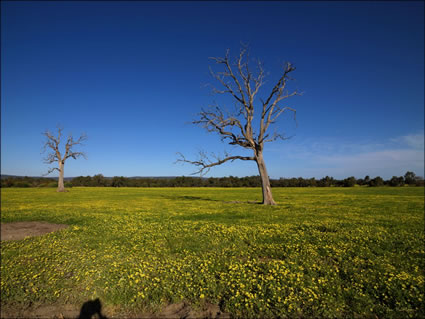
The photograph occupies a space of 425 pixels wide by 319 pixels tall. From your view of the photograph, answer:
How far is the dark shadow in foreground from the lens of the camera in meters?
5.34

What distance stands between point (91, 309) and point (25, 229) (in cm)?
1262

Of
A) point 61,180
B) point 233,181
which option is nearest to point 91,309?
point 61,180

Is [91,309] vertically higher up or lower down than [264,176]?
lower down

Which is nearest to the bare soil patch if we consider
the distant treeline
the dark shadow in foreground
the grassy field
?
the grassy field

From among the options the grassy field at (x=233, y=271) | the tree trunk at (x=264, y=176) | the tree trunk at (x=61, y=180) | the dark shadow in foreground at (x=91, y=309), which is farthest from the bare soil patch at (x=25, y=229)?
the tree trunk at (x=61, y=180)

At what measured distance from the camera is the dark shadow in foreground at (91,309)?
5.34 meters

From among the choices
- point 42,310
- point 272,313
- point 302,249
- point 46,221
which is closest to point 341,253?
point 302,249

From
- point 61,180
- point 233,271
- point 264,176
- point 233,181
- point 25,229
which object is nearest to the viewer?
point 233,271

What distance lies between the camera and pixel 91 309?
18.4ft

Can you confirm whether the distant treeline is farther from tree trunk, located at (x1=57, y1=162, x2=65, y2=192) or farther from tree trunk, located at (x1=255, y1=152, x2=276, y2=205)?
tree trunk, located at (x1=255, y1=152, x2=276, y2=205)

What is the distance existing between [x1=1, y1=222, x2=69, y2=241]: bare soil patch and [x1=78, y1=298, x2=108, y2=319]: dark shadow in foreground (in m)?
9.88

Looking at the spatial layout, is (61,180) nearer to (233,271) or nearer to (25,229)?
(25,229)

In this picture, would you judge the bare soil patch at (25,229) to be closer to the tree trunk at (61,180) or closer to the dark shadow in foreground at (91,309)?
the dark shadow in foreground at (91,309)

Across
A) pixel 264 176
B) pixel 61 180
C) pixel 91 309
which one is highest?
pixel 264 176
